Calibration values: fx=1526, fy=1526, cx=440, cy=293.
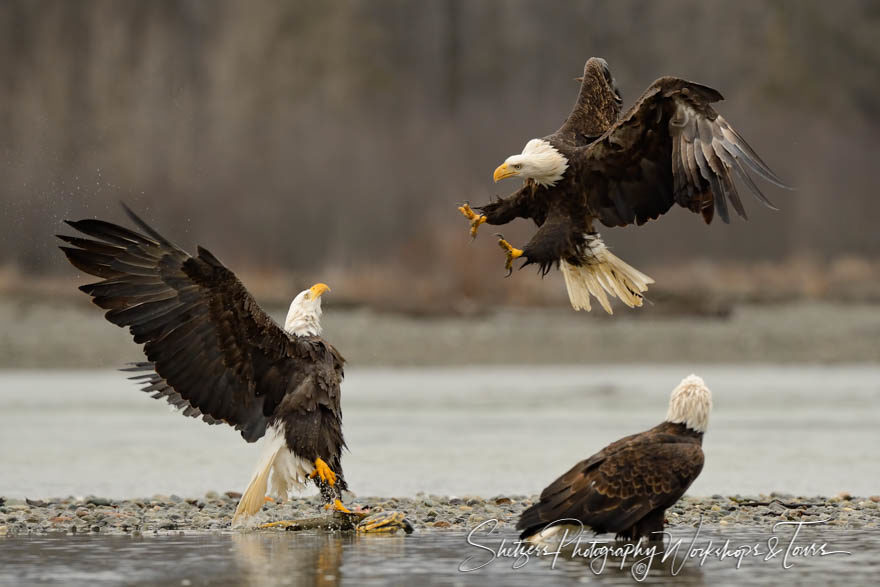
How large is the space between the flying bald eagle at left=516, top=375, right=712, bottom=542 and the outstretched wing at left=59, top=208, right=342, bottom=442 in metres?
1.38

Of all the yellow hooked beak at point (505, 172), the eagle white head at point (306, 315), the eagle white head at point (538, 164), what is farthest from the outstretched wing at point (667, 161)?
the eagle white head at point (306, 315)

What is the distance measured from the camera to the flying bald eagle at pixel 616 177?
274 inches

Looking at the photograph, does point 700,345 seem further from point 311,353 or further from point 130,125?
point 311,353

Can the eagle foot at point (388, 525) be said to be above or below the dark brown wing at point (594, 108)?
below

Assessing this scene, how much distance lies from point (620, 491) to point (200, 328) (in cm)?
203

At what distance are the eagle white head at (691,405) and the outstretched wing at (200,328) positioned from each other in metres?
1.65

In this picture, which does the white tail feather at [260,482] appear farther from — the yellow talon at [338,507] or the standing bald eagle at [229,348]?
the yellow talon at [338,507]

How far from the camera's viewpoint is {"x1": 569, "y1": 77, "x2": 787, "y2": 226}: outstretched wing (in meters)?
6.90

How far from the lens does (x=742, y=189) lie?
71.9ft

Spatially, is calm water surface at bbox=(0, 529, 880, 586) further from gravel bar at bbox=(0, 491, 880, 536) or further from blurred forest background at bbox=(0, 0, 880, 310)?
blurred forest background at bbox=(0, 0, 880, 310)

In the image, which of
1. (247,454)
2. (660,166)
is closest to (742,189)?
(247,454)

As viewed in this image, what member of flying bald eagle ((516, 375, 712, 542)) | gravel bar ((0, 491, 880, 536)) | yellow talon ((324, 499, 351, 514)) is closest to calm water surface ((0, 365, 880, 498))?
gravel bar ((0, 491, 880, 536))

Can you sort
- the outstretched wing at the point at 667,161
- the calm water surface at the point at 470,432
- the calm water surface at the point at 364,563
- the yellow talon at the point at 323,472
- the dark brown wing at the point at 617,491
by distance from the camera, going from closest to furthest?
the calm water surface at the point at 364,563
the dark brown wing at the point at 617,491
the outstretched wing at the point at 667,161
the yellow talon at the point at 323,472
the calm water surface at the point at 470,432

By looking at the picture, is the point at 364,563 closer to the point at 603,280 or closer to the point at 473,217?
the point at 473,217
